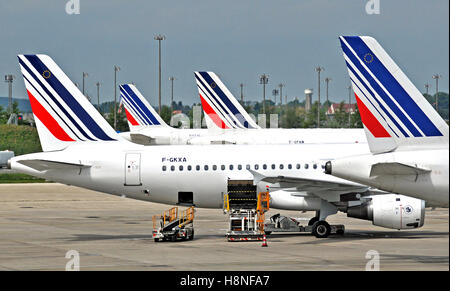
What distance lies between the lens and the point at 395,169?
21.5 m

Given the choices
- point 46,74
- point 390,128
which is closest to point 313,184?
point 390,128

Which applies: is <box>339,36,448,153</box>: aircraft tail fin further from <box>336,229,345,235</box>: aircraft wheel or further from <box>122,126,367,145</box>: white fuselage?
<box>122,126,367,145</box>: white fuselage

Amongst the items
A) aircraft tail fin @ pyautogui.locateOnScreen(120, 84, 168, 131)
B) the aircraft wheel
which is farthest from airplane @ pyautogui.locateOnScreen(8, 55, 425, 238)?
aircraft tail fin @ pyautogui.locateOnScreen(120, 84, 168, 131)

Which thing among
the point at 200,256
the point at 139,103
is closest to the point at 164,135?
the point at 139,103

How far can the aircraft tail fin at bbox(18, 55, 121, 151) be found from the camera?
37469 mm

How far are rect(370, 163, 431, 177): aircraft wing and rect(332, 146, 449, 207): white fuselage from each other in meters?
0.06

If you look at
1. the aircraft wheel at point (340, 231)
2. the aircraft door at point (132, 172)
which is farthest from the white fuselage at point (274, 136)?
the aircraft door at point (132, 172)

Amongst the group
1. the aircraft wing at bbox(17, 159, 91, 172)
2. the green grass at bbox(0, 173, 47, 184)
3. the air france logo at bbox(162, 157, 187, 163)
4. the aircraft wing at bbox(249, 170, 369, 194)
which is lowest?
the green grass at bbox(0, 173, 47, 184)

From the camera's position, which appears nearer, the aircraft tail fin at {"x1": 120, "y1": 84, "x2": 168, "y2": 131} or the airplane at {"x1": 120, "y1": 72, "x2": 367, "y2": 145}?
the airplane at {"x1": 120, "y1": 72, "x2": 367, "y2": 145}

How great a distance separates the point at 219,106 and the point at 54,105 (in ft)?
109

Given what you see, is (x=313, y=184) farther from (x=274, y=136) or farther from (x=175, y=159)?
(x=274, y=136)

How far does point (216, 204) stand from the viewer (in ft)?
124

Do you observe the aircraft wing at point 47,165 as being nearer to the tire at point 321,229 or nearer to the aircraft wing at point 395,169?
the tire at point 321,229
